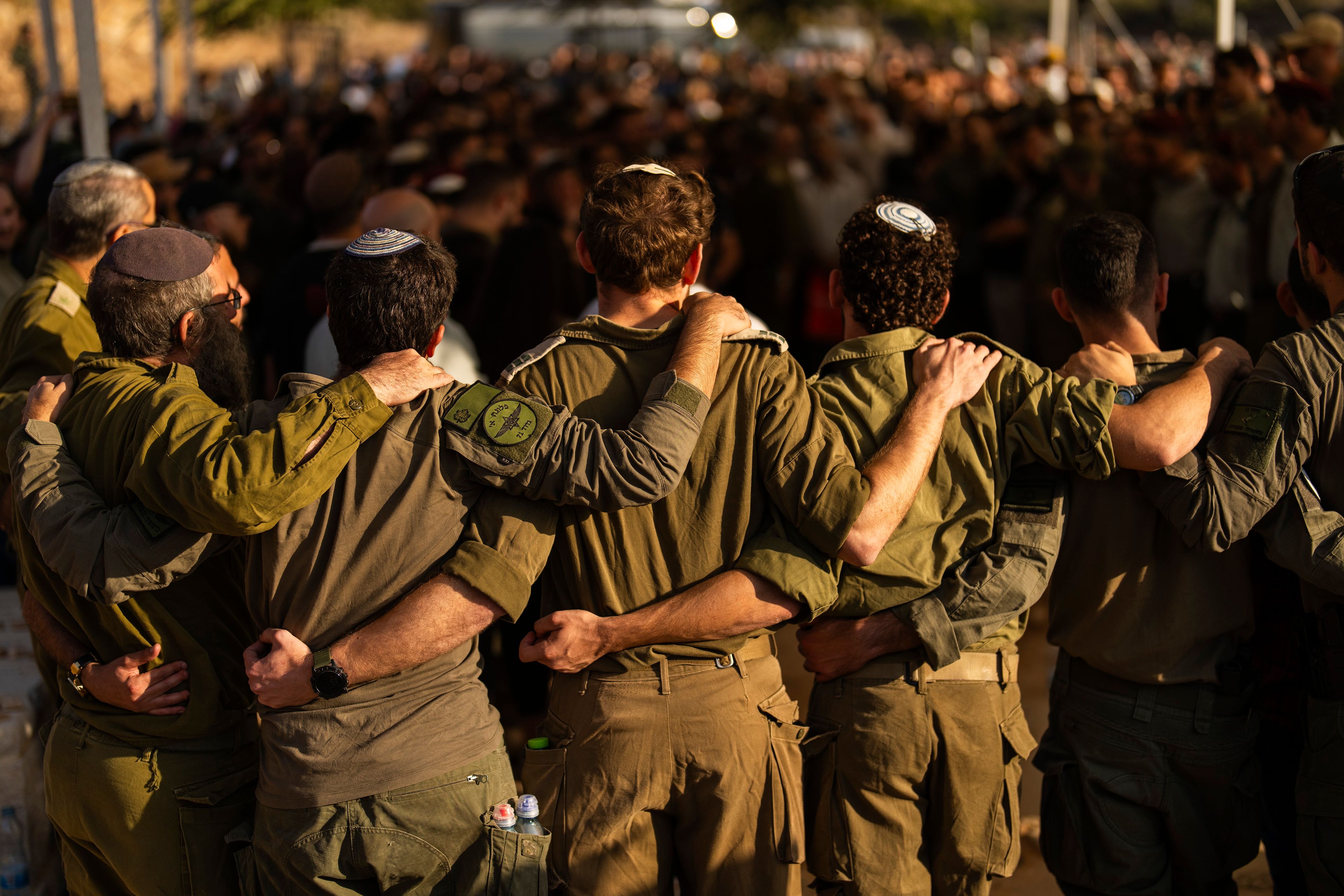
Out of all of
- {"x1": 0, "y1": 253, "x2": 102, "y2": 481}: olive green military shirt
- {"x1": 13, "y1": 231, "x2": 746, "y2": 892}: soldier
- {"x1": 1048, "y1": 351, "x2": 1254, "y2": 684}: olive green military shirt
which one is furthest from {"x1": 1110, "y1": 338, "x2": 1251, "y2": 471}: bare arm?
{"x1": 0, "y1": 253, "x2": 102, "y2": 481}: olive green military shirt

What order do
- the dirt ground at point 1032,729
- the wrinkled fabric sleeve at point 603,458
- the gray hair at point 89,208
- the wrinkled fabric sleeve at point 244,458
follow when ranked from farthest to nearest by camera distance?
the dirt ground at point 1032,729, the gray hair at point 89,208, the wrinkled fabric sleeve at point 603,458, the wrinkled fabric sleeve at point 244,458

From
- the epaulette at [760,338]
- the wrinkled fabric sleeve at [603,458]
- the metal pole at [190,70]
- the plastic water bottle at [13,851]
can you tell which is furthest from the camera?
the metal pole at [190,70]

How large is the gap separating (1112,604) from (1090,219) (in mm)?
909

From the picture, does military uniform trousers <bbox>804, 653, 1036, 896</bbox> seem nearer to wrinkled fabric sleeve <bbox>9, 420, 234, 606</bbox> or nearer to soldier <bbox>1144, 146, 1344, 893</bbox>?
soldier <bbox>1144, 146, 1344, 893</bbox>

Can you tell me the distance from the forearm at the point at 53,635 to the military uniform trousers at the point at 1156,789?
229cm

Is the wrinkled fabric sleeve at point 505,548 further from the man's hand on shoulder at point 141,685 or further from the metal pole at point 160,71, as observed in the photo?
the metal pole at point 160,71

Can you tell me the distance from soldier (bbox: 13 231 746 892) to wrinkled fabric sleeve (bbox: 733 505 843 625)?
11.0 inches

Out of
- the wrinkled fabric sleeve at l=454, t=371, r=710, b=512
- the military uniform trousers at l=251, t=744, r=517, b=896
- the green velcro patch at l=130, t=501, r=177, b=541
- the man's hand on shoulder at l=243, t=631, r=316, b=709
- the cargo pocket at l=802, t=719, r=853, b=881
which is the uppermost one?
the wrinkled fabric sleeve at l=454, t=371, r=710, b=512

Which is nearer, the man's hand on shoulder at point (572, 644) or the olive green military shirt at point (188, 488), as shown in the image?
the olive green military shirt at point (188, 488)

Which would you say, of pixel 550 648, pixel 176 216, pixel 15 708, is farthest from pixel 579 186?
pixel 550 648

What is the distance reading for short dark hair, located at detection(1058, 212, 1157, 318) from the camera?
283 cm

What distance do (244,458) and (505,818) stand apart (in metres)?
0.85

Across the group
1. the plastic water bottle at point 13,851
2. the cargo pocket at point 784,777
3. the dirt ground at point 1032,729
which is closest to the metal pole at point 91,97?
the plastic water bottle at point 13,851

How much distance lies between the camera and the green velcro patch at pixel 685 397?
235 centimetres
